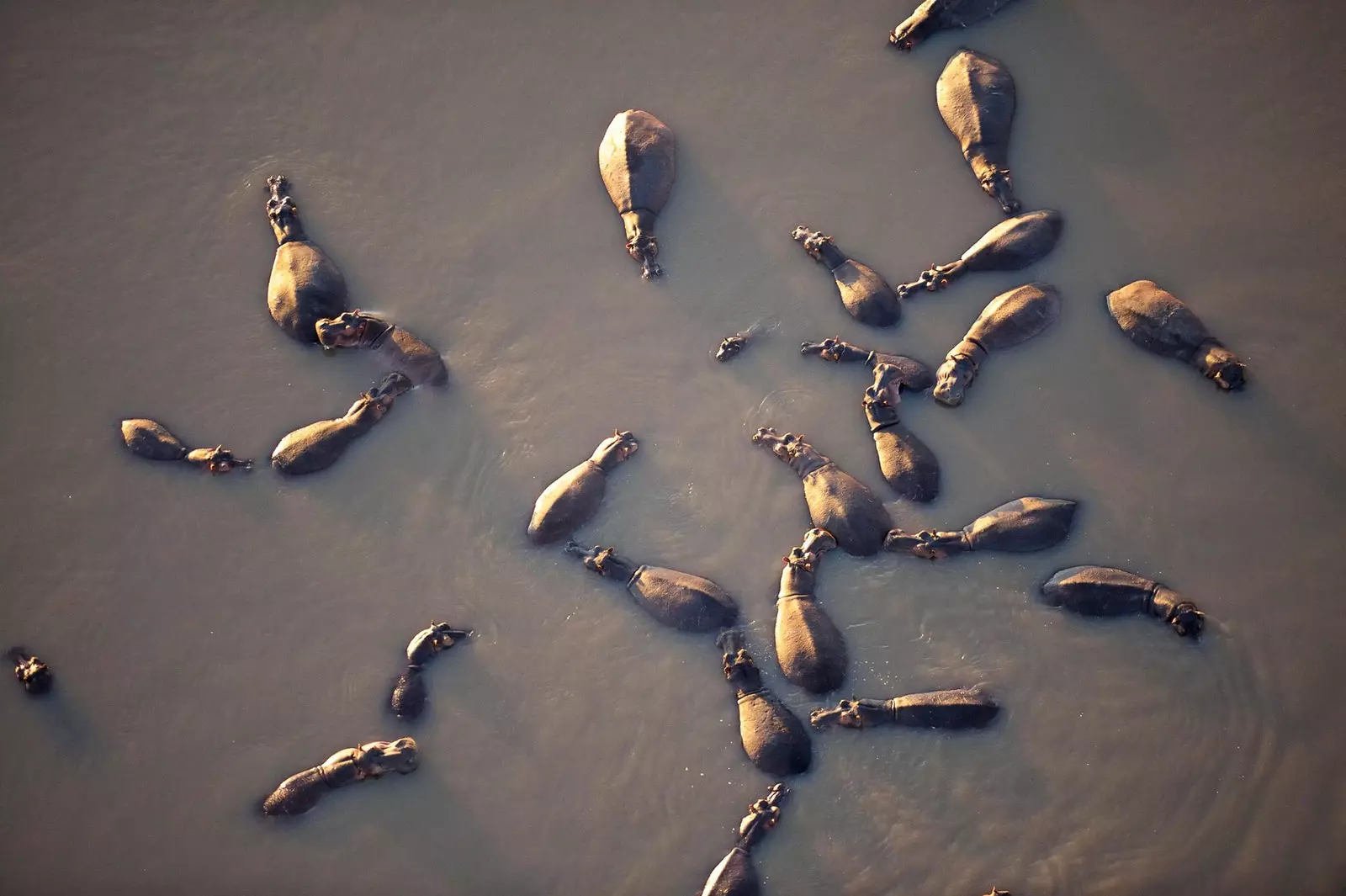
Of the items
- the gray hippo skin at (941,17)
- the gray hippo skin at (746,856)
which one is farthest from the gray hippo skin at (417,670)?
the gray hippo skin at (941,17)

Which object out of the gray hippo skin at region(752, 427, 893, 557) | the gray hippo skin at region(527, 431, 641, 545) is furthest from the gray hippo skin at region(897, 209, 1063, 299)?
the gray hippo skin at region(527, 431, 641, 545)

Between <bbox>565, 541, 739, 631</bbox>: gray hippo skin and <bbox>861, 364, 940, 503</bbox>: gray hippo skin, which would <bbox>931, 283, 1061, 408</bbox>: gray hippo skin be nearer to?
<bbox>861, 364, 940, 503</bbox>: gray hippo skin

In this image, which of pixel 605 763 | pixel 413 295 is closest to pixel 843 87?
pixel 413 295

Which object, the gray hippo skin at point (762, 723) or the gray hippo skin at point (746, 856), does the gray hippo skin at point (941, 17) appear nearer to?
the gray hippo skin at point (762, 723)

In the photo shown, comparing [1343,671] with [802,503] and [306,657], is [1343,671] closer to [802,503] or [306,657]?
[802,503]

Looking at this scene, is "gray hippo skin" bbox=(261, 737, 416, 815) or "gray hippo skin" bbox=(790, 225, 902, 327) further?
"gray hippo skin" bbox=(790, 225, 902, 327)
